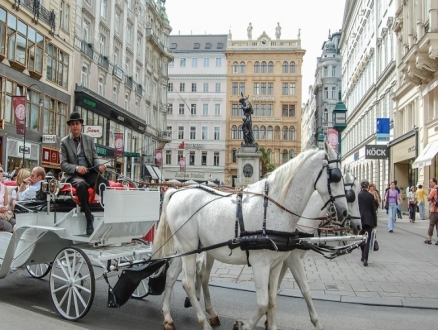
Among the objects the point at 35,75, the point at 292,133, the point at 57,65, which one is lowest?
the point at 35,75

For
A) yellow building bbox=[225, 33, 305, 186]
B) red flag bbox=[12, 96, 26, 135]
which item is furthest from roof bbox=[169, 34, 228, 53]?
red flag bbox=[12, 96, 26, 135]

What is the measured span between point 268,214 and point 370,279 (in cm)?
467

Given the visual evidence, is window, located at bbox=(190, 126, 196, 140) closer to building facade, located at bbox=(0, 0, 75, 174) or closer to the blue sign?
building facade, located at bbox=(0, 0, 75, 174)

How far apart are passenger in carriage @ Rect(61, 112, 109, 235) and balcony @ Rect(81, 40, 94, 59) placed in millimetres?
26495

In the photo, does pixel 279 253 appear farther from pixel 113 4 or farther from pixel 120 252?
pixel 113 4

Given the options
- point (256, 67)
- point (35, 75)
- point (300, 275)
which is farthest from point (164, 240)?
point (256, 67)

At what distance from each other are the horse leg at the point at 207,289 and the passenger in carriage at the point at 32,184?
2969 mm

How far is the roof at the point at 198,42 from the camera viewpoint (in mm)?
79812

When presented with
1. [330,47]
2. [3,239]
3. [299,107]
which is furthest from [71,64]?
[330,47]

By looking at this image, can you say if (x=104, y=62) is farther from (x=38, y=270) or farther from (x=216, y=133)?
(x=216, y=133)

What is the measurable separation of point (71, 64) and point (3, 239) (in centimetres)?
2468

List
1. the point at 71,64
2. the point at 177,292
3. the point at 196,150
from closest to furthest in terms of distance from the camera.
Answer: the point at 177,292 → the point at 71,64 → the point at 196,150

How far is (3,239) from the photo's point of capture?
670 centimetres

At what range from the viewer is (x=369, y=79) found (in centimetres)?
4300
